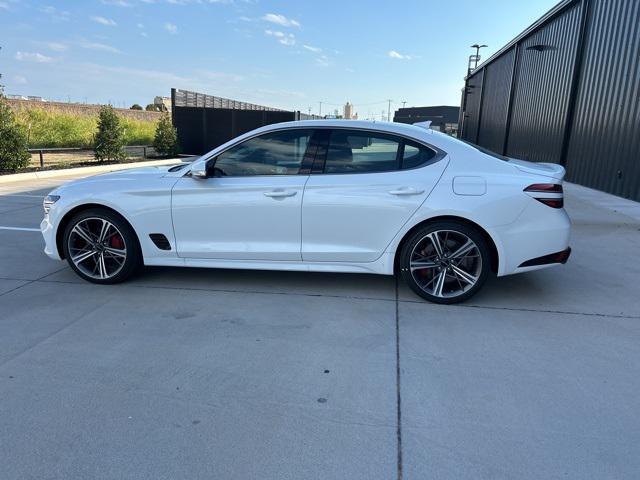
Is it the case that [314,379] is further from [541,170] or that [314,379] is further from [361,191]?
[541,170]

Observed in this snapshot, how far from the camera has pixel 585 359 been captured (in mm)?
3375

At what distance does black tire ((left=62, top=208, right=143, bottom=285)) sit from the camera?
4660 millimetres

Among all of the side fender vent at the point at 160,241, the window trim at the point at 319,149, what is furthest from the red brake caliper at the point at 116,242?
the window trim at the point at 319,149

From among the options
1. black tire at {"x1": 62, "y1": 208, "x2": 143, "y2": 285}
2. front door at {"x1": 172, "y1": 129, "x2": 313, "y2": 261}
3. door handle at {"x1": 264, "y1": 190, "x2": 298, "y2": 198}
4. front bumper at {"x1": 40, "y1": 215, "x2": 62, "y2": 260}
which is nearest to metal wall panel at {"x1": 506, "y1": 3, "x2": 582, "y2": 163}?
front door at {"x1": 172, "y1": 129, "x2": 313, "y2": 261}

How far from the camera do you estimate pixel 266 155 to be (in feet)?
14.9

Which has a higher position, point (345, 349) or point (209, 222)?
point (209, 222)

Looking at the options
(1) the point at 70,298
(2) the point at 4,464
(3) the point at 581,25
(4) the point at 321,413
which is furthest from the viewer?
(3) the point at 581,25

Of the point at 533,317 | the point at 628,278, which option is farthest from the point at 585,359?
the point at 628,278

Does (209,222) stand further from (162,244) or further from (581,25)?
(581,25)

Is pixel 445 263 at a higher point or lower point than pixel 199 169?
lower

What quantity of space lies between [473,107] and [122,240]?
108ft

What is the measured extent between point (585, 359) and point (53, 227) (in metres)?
4.85

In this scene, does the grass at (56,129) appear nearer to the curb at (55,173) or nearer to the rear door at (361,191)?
the curb at (55,173)

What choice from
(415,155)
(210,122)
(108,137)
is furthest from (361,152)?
(210,122)
